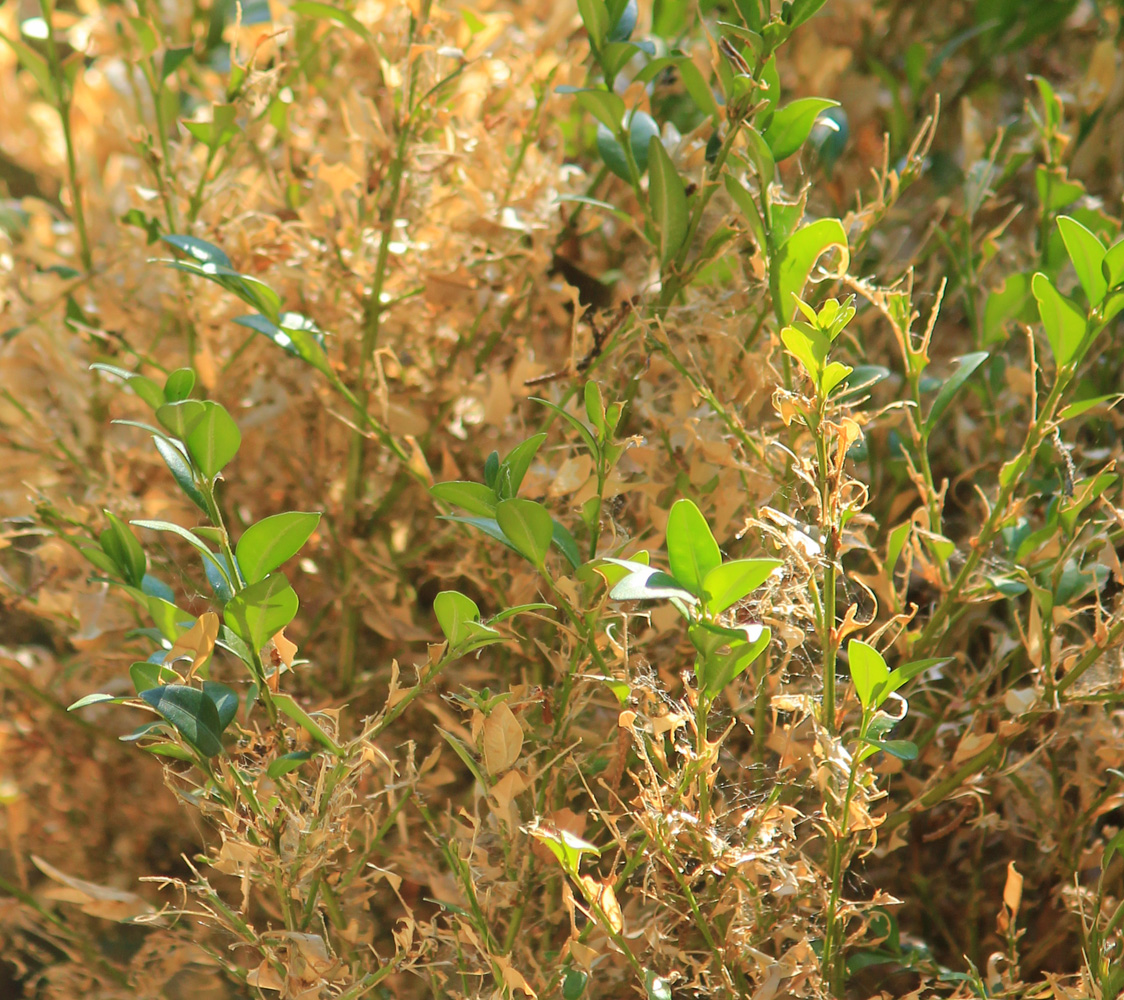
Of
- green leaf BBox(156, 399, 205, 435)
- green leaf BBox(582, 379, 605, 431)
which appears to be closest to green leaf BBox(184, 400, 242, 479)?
green leaf BBox(156, 399, 205, 435)

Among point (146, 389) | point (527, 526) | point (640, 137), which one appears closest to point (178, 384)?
point (146, 389)

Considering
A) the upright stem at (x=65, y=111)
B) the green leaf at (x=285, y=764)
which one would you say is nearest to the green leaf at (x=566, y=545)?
the green leaf at (x=285, y=764)

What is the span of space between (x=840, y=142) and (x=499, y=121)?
19 centimetres

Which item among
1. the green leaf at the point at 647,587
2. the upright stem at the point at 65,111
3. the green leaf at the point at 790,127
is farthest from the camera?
the upright stem at the point at 65,111

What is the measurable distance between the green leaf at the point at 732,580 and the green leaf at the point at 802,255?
119 mm

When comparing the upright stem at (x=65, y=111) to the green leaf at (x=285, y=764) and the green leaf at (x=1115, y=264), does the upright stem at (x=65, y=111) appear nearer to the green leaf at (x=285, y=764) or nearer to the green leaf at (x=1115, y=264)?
the green leaf at (x=285, y=764)

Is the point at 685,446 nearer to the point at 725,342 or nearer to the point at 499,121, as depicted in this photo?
the point at 725,342

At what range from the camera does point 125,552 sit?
38cm

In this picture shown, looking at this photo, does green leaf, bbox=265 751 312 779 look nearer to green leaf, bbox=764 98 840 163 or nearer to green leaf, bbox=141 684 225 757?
green leaf, bbox=141 684 225 757

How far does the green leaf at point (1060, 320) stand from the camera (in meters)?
0.36

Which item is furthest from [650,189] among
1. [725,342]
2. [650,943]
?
[650,943]

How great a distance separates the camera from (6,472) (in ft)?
2.04

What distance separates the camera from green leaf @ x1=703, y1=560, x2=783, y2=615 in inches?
11.2

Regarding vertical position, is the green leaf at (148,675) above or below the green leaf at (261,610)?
below
